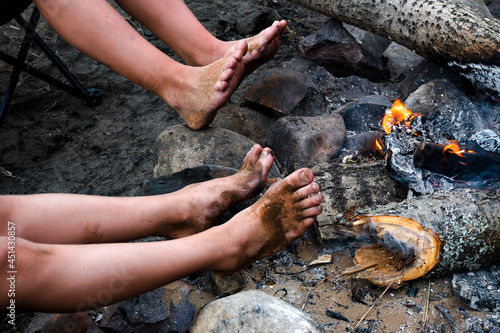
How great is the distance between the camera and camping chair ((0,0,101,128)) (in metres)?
2.53

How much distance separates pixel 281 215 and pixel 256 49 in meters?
0.97

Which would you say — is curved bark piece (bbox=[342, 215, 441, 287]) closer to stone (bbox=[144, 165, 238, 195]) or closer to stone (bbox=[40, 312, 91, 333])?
stone (bbox=[144, 165, 238, 195])

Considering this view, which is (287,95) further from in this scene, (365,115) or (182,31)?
(182,31)

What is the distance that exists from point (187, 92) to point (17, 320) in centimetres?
135

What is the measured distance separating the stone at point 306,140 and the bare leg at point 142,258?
1.71 feet

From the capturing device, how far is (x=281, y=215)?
190 cm

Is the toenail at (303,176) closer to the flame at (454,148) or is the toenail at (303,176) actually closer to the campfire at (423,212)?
the campfire at (423,212)

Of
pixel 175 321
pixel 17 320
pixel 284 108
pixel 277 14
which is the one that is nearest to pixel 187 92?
pixel 284 108

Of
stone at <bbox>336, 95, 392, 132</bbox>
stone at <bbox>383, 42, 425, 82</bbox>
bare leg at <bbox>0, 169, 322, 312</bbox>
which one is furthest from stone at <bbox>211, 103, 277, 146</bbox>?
stone at <bbox>383, 42, 425, 82</bbox>

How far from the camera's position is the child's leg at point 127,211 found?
1649 mm

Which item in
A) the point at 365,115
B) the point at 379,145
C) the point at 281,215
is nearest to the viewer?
the point at 281,215

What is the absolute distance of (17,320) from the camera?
2025mm

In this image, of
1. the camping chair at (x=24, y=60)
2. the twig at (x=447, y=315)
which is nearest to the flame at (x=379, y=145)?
the twig at (x=447, y=315)

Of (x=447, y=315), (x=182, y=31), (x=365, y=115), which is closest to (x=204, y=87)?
(x=182, y=31)
